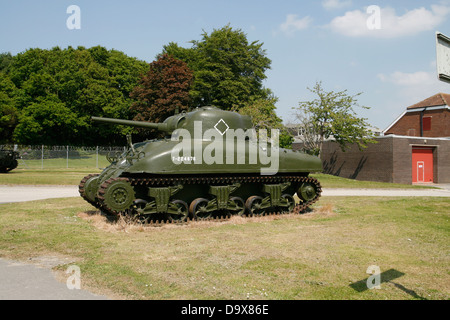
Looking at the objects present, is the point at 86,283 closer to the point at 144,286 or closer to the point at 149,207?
the point at 144,286

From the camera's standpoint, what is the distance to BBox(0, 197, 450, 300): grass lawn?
5.30 m

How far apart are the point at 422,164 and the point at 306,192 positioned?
26.8 m

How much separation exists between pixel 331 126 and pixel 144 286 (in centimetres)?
2721

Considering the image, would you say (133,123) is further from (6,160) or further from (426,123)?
(426,123)

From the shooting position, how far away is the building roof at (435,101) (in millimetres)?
37625

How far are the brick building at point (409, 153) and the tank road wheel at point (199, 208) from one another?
2519 centimetres

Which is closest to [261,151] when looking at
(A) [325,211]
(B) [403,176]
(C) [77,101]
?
(A) [325,211]

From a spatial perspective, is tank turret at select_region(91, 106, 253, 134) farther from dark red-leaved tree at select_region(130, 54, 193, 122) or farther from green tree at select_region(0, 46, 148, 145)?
green tree at select_region(0, 46, 148, 145)

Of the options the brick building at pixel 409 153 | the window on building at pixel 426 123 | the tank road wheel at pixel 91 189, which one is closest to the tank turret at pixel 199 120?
the tank road wheel at pixel 91 189

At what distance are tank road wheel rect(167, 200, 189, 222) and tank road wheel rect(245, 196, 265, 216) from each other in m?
1.98

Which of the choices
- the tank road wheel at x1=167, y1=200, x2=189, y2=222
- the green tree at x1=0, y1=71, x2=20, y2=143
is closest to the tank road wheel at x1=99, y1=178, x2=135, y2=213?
the tank road wheel at x1=167, y1=200, x2=189, y2=222

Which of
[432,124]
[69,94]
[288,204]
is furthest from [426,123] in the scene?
[69,94]

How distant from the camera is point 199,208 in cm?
1095

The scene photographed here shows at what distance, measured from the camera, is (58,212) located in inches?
483
